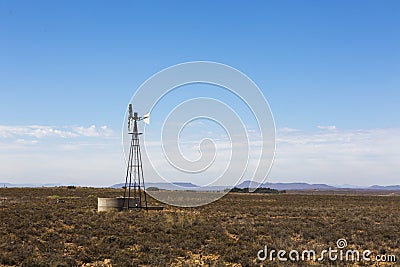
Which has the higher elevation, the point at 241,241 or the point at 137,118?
the point at 137,118

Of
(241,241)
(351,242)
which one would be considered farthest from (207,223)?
(351,242)

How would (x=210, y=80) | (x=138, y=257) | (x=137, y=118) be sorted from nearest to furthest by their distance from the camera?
(x=138, y=257) → (x=210, y=80) → (x=137, y=118)

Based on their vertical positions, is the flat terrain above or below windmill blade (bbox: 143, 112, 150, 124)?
below

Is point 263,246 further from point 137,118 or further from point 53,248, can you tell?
point 137,118

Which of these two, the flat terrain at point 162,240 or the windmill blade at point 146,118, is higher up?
the windmill blade at point 146,118

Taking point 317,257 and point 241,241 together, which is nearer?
point 317,257

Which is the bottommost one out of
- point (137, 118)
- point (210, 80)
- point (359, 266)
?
point (359, 266)

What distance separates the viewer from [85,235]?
19.9 metres

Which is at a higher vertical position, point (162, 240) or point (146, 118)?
point (146, 118)

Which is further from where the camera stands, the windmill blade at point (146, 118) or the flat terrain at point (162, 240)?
the windmill blade at point (146, 118)

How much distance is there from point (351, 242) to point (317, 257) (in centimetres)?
404

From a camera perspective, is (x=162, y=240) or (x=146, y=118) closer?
(x=162, y=240)

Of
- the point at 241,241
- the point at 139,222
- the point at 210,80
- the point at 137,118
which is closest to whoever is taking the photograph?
the point at 241,241

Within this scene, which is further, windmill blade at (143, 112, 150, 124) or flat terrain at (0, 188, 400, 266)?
windmill blade at (143, 112, 150, 124)
